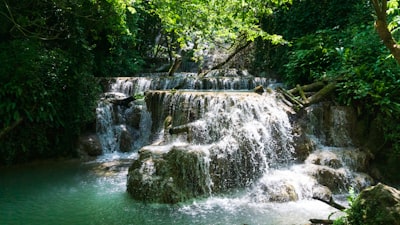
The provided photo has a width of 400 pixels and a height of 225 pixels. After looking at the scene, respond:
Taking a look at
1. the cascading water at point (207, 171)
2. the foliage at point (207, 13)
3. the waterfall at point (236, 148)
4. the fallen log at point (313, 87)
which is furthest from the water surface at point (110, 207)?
the fallen log at point (313, 87)

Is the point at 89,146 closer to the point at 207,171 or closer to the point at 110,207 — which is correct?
the point at 110,207

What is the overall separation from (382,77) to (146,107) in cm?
613

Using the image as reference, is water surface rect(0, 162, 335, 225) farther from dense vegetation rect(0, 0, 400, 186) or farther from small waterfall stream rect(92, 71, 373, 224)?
dense vegetation rect(0, 0, 400, 186)

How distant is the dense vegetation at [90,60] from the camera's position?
6672mm

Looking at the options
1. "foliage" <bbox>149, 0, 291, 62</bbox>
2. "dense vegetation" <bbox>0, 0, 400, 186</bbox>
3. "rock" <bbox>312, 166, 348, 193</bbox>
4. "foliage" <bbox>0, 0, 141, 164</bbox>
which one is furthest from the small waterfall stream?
"foliage" <bbox>149, 0, 291, 62</bbox>

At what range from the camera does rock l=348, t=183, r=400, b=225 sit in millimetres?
3090

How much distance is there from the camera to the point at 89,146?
9.10 m

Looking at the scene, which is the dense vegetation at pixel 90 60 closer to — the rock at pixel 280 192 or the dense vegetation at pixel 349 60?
the dense vegetation at pixel 349 60

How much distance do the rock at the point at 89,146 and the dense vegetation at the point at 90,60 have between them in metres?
0.27

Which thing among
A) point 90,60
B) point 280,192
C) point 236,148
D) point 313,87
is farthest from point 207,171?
point 90,60

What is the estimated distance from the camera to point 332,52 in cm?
923

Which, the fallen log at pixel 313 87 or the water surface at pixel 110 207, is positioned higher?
the fallen log at pixel 313 87

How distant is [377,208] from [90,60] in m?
8.00

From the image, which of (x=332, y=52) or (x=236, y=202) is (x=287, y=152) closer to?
(x=236, y=202)
